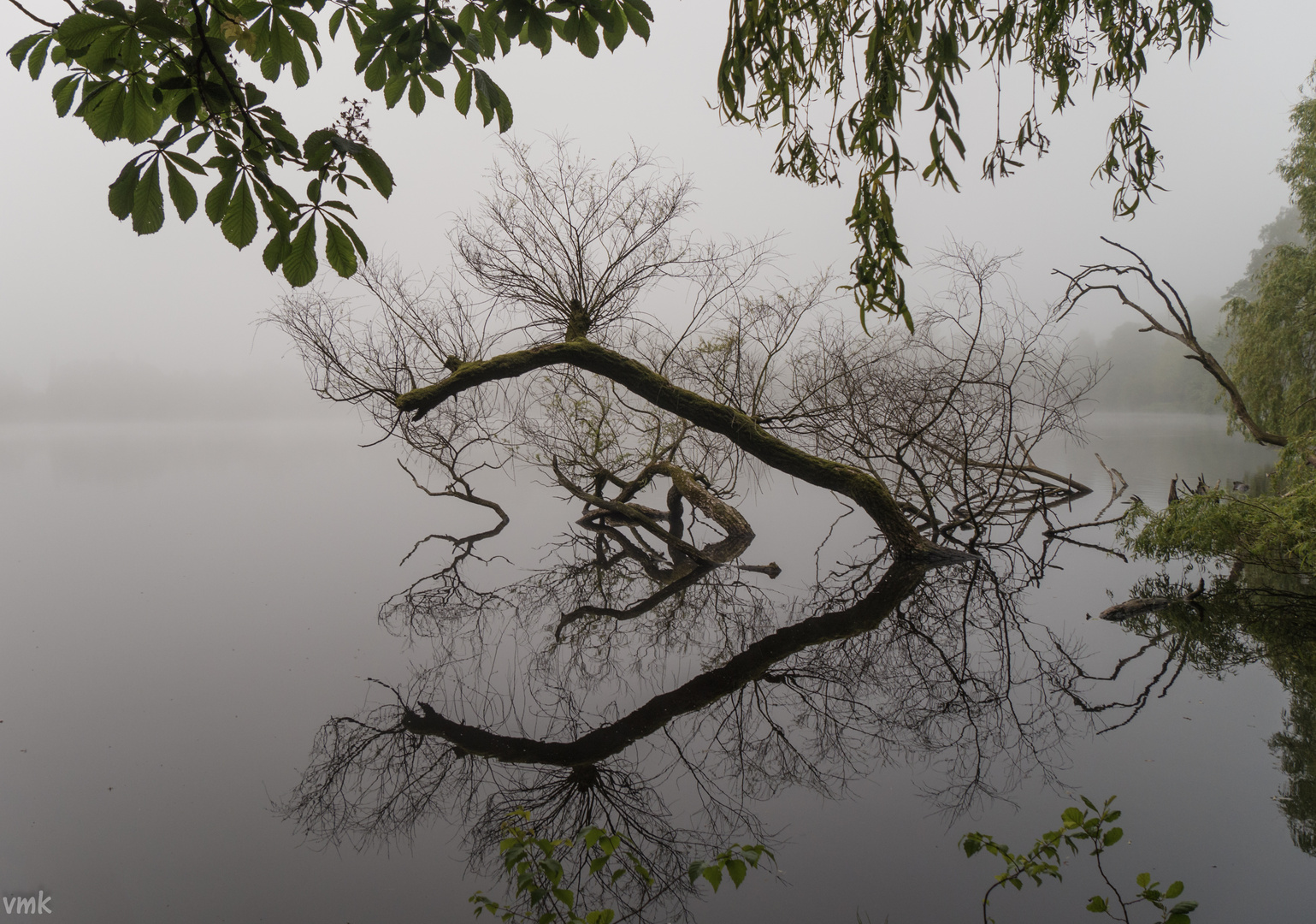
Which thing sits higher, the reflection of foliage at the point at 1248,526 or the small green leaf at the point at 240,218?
the reflection of foliage at the point at 1248,526

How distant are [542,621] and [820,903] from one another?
8.76 feet

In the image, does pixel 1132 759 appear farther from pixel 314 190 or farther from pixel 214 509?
pixel 214 509

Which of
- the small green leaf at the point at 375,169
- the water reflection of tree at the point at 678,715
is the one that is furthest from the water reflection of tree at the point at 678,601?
the small green leaf at the point at 375,169

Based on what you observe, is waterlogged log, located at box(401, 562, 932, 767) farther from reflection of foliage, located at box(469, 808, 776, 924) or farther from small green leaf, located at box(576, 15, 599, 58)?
small green leaf, located at box(576, 15, 599, 58)

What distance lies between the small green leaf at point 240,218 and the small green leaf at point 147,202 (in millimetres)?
83

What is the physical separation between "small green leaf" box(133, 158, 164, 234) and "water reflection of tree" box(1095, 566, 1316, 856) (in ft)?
9.37

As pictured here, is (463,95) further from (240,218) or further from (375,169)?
(240,218)

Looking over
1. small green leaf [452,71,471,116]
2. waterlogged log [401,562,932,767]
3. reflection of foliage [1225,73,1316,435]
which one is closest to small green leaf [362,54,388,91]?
small green leaf [452,71,471,116]

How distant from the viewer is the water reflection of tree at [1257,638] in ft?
7.23

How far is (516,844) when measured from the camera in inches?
53.2

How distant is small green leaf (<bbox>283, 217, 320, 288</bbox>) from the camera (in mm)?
1101

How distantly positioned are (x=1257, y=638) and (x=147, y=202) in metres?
4.42

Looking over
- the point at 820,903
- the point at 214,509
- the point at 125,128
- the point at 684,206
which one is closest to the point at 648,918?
the point at 820,903

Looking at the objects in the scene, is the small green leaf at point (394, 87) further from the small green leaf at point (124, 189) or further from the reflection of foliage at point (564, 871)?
the reflection of foliage at point (564, 871)
